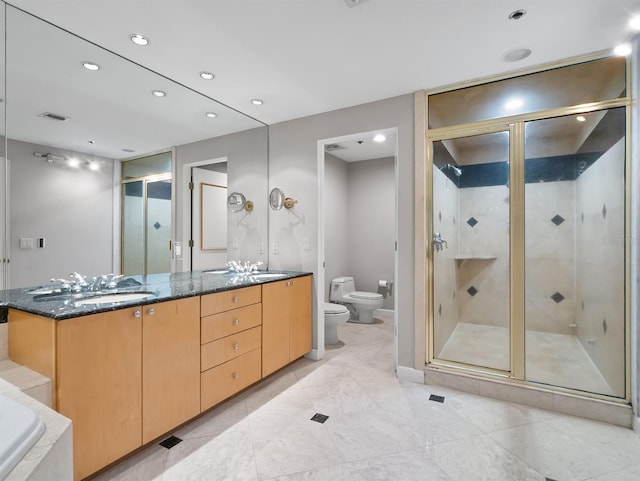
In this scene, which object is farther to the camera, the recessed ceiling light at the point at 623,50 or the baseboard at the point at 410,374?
the baseboard at the point at 410,374

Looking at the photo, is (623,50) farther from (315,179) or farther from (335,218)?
(335,218)

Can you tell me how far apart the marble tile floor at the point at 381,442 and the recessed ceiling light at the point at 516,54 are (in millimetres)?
2397

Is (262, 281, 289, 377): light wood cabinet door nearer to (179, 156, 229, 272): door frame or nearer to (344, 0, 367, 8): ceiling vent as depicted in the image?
(179, 156, 229, 272): door frame

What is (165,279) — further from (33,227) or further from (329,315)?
(329,315)

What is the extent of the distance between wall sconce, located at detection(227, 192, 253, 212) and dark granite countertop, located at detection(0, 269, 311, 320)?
29.1 inches

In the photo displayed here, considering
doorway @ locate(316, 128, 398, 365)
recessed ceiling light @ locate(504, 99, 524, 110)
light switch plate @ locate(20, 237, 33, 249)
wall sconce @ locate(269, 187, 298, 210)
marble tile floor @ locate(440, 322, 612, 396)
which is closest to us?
light switch plate @ locate(20, 237, 33, 249)

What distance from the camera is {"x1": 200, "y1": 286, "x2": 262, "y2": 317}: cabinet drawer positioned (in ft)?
6.64

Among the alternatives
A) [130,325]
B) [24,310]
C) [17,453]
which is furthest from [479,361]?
[24,310]

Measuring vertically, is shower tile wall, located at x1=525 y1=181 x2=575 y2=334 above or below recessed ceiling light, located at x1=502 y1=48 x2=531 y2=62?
below

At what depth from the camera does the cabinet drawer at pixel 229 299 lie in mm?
2023

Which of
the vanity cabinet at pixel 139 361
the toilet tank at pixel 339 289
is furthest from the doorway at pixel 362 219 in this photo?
the vanity cabinet at pixel 139 361

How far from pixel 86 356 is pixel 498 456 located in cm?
212

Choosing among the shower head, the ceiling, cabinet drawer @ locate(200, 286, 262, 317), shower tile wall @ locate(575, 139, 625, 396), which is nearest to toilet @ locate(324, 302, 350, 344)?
cabinet drawer @ locate(200, 286, 262, 317)

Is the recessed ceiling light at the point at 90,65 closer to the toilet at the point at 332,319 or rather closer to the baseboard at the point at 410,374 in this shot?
the toilet at the point at 332,319
